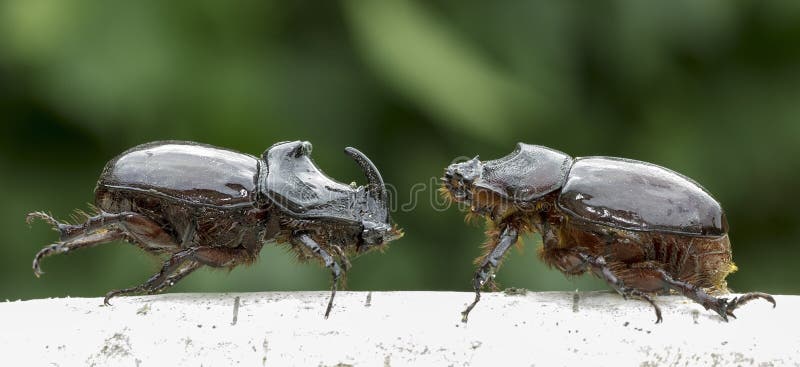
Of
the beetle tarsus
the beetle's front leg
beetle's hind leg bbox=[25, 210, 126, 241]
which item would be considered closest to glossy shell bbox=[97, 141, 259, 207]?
beetle's hind leg bbox=[25, 210, 126, 241]

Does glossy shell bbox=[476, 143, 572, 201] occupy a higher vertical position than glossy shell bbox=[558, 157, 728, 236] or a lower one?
higher

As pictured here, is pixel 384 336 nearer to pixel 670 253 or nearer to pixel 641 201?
pixel 641 201

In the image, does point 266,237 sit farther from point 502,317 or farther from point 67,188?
point 67,188

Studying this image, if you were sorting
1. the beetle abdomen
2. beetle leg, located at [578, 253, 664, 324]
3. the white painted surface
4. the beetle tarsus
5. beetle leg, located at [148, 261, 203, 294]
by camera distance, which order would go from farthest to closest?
1. beetle leg, located at [148, 261, 203, 294]
2. the beetle abdomen
3. beetle leg, located at [578, 253, 664, 324]
4. the beetle tarsus
5. the white painted surface

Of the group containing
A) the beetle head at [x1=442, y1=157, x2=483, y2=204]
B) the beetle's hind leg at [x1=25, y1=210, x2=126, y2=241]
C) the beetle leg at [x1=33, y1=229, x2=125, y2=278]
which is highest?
the beetle head at [x1=442, y1=157, x2=483, y2=204]

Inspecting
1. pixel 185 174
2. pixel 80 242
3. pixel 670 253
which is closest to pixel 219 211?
pixel 185 174

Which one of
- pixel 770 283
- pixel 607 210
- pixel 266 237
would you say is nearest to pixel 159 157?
pixel 266 237

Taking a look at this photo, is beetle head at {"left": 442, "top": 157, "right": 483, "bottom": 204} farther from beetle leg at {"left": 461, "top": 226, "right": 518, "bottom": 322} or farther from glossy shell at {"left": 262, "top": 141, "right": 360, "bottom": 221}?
glossy shell at {"left": 262, "top": 141, "right": 360, "bottom": 221}
